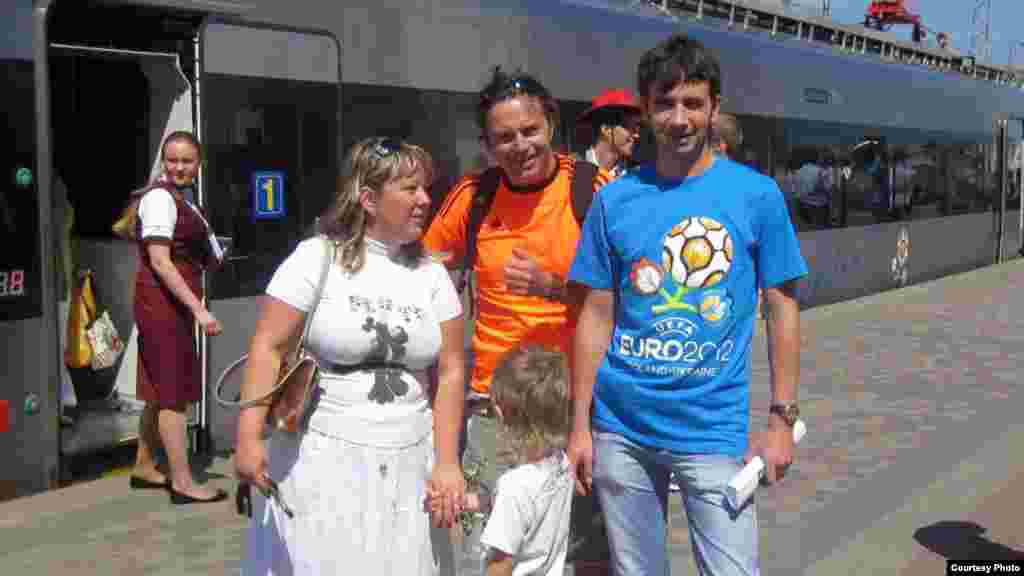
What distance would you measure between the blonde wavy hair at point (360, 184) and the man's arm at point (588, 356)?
45 cm

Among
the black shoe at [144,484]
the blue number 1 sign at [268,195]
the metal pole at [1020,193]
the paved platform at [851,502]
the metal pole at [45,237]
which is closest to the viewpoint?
the paved platform at [851,502]

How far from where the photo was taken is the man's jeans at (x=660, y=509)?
118 inches

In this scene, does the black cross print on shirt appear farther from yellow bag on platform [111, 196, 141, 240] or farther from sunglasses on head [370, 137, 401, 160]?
yellow bag on platform [111, 196, 141, 240]

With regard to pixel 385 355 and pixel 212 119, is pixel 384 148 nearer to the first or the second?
pixel 385 355

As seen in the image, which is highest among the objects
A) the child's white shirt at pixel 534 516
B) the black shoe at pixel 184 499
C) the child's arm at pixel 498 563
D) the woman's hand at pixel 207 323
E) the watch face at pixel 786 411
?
the watch face at pixel 786 411

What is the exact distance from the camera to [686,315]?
2.97 metres

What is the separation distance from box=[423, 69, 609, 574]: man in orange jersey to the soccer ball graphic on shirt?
0.35m

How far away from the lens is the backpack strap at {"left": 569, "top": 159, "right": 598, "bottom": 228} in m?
3.35

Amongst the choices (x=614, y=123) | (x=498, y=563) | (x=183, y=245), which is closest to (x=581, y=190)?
(x=498, y=563)

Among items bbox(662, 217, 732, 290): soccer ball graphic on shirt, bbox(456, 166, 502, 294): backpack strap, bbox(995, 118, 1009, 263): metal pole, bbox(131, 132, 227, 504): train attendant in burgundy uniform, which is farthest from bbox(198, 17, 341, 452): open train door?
bbox(995, 118, 1009, 263): metal pole

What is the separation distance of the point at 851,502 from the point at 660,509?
3157 mm

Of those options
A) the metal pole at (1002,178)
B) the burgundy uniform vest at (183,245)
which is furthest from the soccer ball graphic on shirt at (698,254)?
the metal pole at (1002,178)

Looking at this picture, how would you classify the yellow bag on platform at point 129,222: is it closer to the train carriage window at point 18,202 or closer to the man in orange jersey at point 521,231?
the train carriage window at point 18,202

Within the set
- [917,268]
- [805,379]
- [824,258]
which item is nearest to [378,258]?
[805,379]
